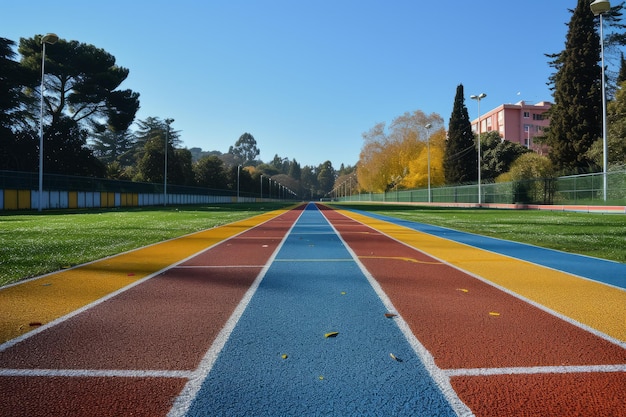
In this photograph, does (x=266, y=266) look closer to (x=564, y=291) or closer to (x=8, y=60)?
(x=564, y=291)

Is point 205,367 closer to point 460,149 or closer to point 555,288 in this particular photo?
point 555,288

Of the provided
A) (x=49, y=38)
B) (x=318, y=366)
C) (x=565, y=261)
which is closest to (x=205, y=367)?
(x=318, y=366)

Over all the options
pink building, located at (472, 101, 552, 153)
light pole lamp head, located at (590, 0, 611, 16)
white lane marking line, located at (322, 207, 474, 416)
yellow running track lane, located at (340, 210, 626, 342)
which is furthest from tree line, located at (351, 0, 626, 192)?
white lane marking line, located at (322, 207, 474, 416)

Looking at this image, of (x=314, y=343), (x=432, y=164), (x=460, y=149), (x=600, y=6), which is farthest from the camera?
(x=432, y=164)

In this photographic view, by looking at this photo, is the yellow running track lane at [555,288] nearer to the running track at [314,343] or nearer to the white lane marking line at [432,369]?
the running track at [314,343]

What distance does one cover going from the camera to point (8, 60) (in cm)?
3694

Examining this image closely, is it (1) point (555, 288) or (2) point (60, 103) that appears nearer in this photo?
(1) point (555, 288)

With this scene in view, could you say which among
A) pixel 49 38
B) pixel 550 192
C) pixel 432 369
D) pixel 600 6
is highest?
pixel 49 38

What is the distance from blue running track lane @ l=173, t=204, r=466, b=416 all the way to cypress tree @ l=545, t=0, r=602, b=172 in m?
38.6

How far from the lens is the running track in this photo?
92.4 inches

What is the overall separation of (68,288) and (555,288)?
265 inches

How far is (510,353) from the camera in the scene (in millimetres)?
3041

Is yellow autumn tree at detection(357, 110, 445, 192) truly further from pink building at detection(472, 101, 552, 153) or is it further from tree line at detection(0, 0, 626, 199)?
→ pink building at detection(472, 101, 552, 153)

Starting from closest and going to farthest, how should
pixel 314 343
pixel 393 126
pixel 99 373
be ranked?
pixel 99 373 < pixel 314 343 < pixel 393 126
